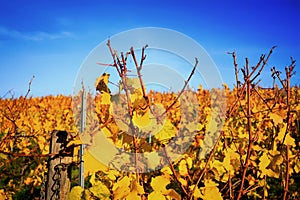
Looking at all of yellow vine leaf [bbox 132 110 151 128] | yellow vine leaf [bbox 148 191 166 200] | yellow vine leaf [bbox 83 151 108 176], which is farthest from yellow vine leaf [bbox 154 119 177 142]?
yellow vine leaf [bbox 148 191 166 200]

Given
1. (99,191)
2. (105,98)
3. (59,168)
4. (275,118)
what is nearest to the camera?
(99,191)

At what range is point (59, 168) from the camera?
2098 millimetres

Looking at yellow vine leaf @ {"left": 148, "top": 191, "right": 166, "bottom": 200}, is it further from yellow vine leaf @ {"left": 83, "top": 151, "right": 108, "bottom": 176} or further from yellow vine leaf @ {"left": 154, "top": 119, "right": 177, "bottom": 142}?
yellow vine leaf @ {"left": 154, "top": 119, "right": 177, "bottom": 142}

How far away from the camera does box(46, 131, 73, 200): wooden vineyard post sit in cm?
209

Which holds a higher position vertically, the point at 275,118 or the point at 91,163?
the point at 275,118

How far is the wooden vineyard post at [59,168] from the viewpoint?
2.09 meters

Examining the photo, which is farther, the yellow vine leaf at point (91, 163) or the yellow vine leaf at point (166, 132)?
the yellow vine leaf at point (166, 132)

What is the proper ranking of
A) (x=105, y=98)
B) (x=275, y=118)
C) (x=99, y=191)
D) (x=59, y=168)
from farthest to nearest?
(x=59, y=168)
(x=275, y=118)
(x=105, y=98)
(x=99, y=191)

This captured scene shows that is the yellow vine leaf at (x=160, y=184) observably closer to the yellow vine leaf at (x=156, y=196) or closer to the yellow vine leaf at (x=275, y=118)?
the yellow vine leaf at (x=156, y=196)

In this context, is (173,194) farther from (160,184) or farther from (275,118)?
(275,118)

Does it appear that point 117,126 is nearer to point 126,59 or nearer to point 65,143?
point 126,59

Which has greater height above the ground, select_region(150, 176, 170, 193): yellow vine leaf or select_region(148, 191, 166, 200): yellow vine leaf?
select_region(150, 176, 170, 193): yellow vine leaf

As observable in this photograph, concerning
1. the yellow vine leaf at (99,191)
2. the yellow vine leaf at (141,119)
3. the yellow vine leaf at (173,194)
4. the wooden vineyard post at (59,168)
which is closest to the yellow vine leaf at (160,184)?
the yellow vine leaf at (173,194)

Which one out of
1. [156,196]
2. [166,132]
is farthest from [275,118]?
[156,196]
